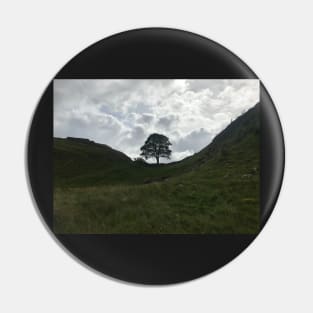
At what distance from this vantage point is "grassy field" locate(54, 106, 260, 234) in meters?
3.95

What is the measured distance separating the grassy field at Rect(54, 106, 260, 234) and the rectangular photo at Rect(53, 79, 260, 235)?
0.01 metres

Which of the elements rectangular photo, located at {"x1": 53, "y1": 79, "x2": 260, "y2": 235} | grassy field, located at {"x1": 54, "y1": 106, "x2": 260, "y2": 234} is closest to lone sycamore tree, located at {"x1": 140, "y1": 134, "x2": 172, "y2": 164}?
rectangular photo, located at {"x1": 53, "y1": 79, "x2": 260, "y2": 235}

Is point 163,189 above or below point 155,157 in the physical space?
below

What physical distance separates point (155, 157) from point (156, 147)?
120 millimetres

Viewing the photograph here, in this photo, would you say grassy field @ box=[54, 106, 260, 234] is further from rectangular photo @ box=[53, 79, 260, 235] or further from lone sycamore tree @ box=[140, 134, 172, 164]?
lone sycamore tree @ box=[140, 134, 172, 164]

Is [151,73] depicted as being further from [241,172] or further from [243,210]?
[243,210]

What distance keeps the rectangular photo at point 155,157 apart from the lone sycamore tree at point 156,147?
1 cm

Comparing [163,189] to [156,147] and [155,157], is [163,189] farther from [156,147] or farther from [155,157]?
[156,147]

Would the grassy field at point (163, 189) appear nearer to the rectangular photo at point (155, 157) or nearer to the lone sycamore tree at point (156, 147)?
the rectangular photo at point (155, 157)

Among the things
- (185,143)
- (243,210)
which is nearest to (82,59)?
(185,143)

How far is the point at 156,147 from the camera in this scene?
3.93m

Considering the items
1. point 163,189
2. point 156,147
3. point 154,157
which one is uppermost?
point 156,147

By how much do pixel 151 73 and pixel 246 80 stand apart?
114 centimetres

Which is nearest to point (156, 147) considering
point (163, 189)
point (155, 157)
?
point (155, 157)
